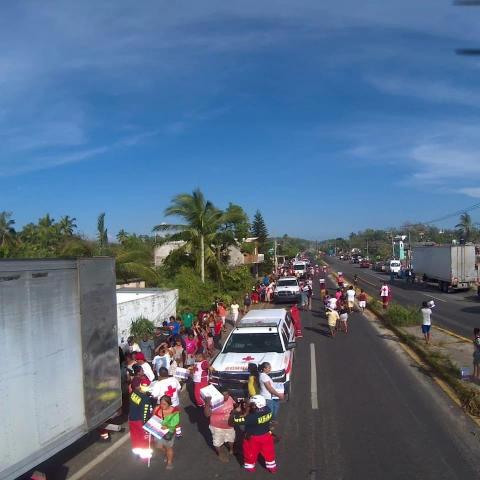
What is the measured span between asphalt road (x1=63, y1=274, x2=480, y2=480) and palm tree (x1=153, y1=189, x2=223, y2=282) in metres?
16.4

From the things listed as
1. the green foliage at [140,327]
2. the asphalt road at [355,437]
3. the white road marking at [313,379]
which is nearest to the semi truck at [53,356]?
the asphalt road at [355,437]

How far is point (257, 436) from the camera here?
750cm

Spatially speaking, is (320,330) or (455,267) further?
(455,267)

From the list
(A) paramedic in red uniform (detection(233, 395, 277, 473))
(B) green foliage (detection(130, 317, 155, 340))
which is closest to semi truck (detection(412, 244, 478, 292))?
(B) green foliage (detection(130, 317, 155, 340))

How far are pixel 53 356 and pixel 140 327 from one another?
1322 cm

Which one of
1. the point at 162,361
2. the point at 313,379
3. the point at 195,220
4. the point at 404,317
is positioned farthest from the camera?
the point at 195,220

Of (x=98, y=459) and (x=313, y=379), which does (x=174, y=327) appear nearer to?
(x=313, y=379)

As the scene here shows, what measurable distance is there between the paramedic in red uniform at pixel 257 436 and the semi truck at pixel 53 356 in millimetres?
2088

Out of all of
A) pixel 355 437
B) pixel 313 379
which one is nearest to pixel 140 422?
pixel 355 437

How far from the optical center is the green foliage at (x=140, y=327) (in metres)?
19.2

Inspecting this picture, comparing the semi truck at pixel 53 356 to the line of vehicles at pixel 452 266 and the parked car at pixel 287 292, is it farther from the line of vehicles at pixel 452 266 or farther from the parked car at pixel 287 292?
the line of vehicles at pixel 452 266

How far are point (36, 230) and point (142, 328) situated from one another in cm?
1823

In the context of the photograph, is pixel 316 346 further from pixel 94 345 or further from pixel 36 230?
pixel 36 230

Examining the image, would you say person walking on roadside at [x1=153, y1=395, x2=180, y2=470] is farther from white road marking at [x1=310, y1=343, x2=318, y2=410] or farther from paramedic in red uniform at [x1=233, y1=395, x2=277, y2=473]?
white road marking at [x1=310, y1=343, x2=318, y2=410]
